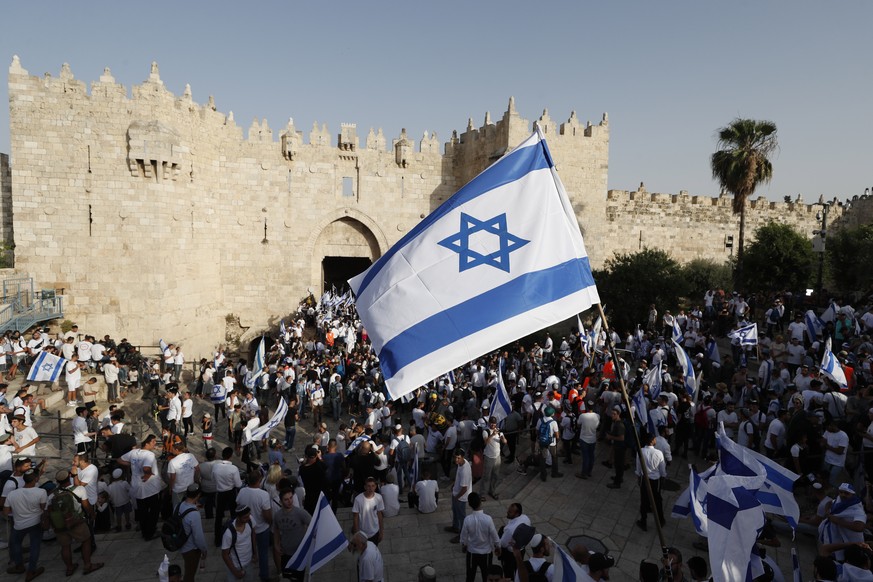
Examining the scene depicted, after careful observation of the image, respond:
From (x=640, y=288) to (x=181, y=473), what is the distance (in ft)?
55.3

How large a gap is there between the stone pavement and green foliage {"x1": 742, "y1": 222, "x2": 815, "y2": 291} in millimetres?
16906

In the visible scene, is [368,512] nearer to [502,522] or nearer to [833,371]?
[502,522]

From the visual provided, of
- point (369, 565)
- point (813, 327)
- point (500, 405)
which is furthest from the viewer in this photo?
point (813, 327)

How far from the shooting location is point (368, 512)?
584 centimetres

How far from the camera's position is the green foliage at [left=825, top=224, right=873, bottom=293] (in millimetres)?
19891

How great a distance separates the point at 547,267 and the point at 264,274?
20304mm

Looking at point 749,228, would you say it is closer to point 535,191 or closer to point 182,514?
point 535,191

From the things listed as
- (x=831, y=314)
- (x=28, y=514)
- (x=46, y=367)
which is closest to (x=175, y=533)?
(x=28, y=514)

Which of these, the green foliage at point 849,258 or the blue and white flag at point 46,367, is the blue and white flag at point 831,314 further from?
the blue and white flag at point 46,367

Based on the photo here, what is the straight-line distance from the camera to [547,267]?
446 centimetres

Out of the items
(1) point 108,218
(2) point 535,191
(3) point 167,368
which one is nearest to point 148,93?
(1) point 108,218

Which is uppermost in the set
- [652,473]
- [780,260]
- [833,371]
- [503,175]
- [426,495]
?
[503,175]

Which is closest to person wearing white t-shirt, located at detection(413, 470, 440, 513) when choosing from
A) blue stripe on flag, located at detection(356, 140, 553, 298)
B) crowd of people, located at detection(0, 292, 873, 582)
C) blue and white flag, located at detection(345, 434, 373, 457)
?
crowd of people, located at detection(0, 292, 873, 582)

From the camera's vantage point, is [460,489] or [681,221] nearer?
[460,489]
